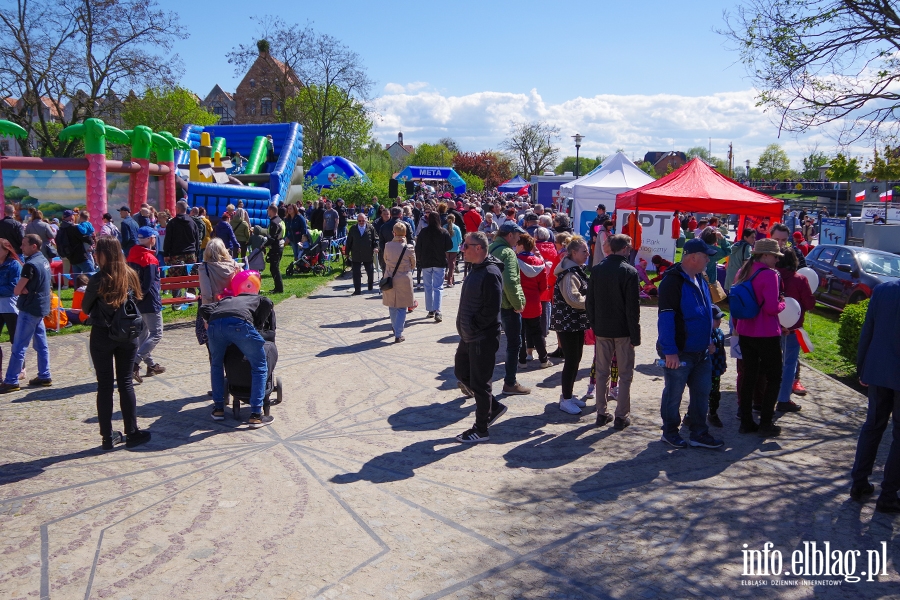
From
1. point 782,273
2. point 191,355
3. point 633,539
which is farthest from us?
point 191,355

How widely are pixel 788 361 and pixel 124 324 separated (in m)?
6.20

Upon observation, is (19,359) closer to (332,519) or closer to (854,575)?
(332,519)

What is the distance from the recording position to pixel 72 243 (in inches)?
467

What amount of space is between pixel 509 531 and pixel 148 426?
12.2 ft

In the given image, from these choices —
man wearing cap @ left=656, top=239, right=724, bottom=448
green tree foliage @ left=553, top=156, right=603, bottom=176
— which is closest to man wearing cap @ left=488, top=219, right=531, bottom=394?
man wearing cap @ left=656, top=239, right=724, bottom=448

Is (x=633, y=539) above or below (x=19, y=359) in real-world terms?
below

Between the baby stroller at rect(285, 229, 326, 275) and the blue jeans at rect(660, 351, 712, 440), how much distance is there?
486 inches

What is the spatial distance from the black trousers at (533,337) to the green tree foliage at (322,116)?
41.1 meters

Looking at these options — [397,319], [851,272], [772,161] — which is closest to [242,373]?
[397,319]

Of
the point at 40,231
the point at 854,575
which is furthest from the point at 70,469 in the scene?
the point at 40,231

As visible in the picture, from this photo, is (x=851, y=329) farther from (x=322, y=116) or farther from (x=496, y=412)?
(x=322, y=116)

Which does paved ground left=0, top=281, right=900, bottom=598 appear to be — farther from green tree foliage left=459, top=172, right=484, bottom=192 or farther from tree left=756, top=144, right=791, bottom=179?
tree left=756, top=144, right=791, bottom=179

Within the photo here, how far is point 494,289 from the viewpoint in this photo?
5848 millimetres

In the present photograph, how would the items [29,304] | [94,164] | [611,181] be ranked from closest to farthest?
[29,304] < [94,164] < [611,181]
